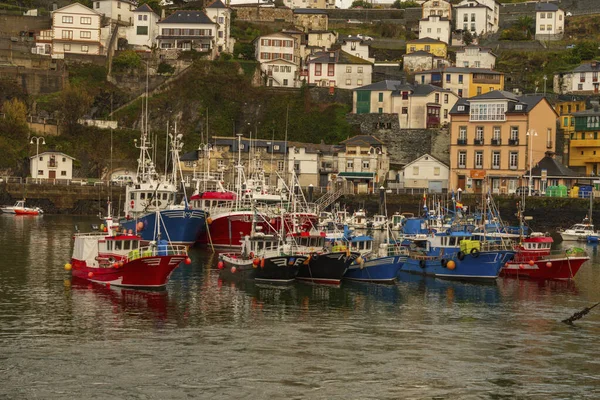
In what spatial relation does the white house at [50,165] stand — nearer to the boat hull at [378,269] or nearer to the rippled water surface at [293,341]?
the rippled water surface at [293,341]

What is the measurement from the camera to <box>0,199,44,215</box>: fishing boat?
340 feet

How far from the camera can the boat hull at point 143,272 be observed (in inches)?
1876

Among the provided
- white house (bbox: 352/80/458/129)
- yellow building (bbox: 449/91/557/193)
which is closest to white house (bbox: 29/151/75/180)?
white house (bbox: 352/80/458/129)

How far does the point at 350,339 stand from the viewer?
38719 millimetres

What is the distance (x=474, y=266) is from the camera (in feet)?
187

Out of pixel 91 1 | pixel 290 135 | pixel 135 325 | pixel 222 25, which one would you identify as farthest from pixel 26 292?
pixel 91 1

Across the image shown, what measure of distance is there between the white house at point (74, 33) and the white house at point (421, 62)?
3976 centimetres

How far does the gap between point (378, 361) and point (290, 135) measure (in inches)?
3297

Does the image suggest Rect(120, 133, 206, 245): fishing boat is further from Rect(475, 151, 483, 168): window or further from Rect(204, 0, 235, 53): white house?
Rect(204, 0, 235, 53): white house

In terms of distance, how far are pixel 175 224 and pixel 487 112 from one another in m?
44.7

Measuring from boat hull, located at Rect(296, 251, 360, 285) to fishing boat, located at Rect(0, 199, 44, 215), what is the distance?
189 ft

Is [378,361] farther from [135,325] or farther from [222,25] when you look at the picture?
[222,25]

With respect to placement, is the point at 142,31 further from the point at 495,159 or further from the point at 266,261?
the point at 266,261

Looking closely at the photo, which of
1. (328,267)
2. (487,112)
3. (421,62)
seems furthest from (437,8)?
(328,267)
